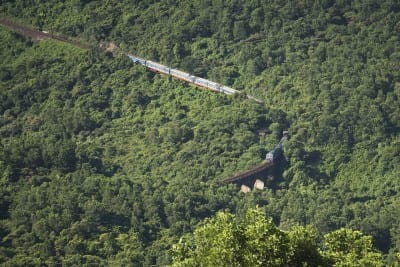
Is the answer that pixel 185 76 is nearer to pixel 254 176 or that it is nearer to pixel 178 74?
pixel 178 74

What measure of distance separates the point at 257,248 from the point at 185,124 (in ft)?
135

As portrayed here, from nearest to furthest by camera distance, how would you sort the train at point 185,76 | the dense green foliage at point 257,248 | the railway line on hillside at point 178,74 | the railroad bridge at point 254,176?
the dense green foliage at point 257,248 < the railroad bridge at point 254,176 < the railway line on hillside at point 178,74 < the train at point 185,76

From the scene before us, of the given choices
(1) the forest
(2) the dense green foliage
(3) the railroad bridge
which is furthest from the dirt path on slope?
(2) the dense green foliage

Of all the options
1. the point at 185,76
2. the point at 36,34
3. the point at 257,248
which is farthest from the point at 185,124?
the point at 257,248

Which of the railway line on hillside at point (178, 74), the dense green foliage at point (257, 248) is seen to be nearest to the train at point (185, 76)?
the railway line on hillside at point (178, 74)

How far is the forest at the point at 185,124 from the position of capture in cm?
5875

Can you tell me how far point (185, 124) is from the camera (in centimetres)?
7069

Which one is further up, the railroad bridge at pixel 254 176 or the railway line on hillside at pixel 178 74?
the railway line on hillside at pixel 178 74

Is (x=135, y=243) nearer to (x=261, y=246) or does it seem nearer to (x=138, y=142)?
(x=138, y=142)

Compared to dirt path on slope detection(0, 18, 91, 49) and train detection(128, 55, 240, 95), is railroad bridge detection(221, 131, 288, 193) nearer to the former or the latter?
train detection(128, 55, 240, 95)

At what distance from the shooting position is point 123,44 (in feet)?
259

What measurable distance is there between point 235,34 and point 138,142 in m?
10.8

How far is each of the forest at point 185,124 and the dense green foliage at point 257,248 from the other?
21.6 metres

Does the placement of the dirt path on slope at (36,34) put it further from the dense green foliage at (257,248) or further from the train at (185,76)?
the dense green foliage at (257,248)
